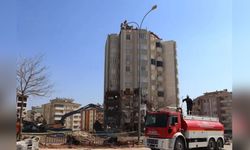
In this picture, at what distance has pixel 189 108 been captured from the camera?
56.3ft

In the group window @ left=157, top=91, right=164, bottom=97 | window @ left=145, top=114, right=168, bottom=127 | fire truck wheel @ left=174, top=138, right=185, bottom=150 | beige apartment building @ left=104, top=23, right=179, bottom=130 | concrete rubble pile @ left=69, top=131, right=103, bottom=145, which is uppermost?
beige apartment building @ left=104, top=23, right=179, bottom=130

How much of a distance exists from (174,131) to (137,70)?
147ft

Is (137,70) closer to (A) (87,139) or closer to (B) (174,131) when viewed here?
(A) (87,139)

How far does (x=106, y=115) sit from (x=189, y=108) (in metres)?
37.5

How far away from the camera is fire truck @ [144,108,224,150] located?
13.5 m


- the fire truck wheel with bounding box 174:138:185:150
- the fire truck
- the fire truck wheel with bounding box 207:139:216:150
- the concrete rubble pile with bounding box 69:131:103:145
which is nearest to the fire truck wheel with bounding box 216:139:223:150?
the fire truck wheel with bounding box 207:139:216:150

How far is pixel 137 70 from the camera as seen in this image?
5838 cm

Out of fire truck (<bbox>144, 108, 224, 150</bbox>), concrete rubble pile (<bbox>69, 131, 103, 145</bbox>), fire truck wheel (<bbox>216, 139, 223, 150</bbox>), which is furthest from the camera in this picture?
concrete rubble pile (<bbox>69, 131, 103, 145</bbox>)

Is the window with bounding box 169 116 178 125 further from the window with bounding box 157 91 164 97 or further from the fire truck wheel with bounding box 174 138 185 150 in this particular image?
the window with bounding box 157 91 164 97

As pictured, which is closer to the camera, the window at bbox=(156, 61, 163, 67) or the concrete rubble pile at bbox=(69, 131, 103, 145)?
the concrete rubble pile at bbox=(69, 131, 103, 145)

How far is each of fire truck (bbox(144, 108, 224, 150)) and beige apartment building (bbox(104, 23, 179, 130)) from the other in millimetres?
38057

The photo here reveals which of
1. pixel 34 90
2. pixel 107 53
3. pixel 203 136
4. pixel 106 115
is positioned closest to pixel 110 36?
pixel 107 53

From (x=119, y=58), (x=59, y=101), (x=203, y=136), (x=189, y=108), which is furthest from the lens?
(x=59, y=101)

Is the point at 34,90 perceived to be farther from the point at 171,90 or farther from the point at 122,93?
the point at 171,90
